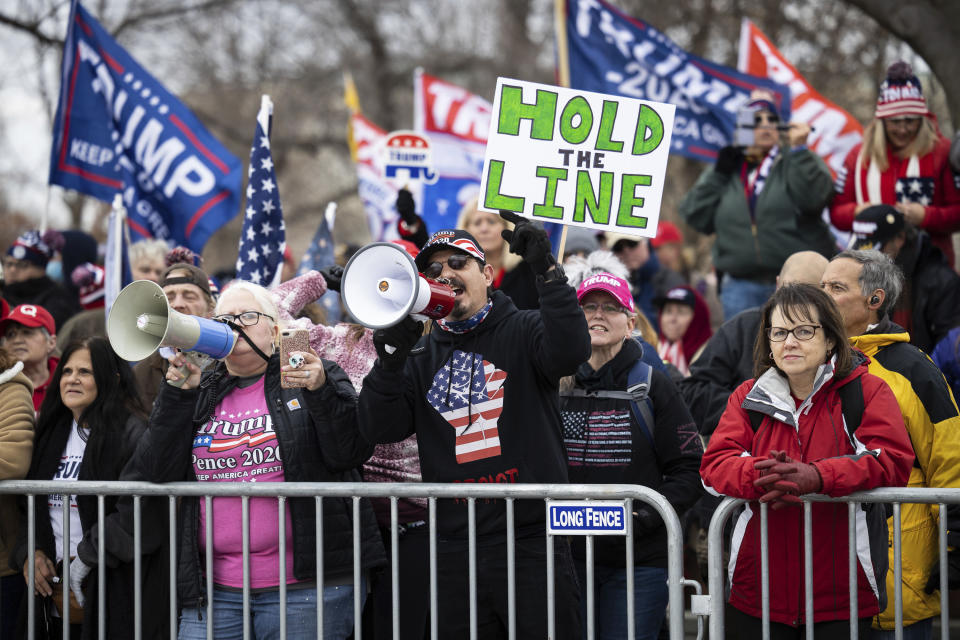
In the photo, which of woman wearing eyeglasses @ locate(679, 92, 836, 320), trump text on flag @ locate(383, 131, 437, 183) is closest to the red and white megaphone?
woman wearing eyeglasses @ locate(679, 92, 836, 320)

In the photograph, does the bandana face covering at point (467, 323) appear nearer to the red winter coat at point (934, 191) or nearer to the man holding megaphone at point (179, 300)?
the man holding megaphone at point (179, 300)

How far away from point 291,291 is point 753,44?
18.3ft

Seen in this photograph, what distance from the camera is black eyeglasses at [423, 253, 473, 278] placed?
4.29 m

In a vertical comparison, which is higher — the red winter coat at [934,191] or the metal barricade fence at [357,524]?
the red winter coat at [934,191]

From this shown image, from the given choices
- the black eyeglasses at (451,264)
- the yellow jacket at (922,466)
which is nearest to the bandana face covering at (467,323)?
the black eyeglasses at (451,264)

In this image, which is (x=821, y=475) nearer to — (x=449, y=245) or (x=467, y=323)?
(x=467, y=323)

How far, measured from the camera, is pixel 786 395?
163 inches

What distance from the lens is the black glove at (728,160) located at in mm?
7562

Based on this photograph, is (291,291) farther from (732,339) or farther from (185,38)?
(185,38)

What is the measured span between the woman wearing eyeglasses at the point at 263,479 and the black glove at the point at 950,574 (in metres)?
2.00

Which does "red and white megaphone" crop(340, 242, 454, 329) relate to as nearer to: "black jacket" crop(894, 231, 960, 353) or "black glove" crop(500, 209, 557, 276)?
"black glove" crop(500, 209, 557, 276)

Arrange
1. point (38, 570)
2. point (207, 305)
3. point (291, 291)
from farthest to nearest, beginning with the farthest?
point (207, 305) → point (291, 291) → point (38, 570)

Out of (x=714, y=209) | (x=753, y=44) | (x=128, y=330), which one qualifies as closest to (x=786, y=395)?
(x=128, y=330)

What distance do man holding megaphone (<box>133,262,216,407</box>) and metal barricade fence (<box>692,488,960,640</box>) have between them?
9.38ft
